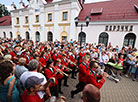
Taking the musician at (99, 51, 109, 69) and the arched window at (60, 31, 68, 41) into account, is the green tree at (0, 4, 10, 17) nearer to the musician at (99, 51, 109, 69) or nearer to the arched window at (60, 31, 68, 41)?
the arched window at (60, 31, 68, 41)

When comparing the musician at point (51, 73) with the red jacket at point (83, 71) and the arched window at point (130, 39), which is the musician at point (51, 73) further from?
the arched window at point (130, 39)

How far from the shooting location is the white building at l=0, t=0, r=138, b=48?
442 inches

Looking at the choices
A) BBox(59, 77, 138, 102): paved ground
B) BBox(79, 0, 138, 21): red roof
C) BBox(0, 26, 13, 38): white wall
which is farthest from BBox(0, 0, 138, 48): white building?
BBox(0, 26, 13, 38): white wall

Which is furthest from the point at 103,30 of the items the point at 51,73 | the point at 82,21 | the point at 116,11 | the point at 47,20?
the point at 51,73

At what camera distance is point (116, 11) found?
12.2 metres

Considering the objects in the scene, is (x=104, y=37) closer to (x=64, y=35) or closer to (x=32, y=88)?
(x=64, y=35)

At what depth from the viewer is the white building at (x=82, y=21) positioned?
11.2 metres

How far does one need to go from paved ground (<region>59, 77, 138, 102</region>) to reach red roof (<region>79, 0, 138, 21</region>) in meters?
9.81

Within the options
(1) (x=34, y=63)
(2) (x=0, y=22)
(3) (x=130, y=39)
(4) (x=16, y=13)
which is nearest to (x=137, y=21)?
(3) (x=130, y=39)

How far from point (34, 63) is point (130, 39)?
13.4 metres

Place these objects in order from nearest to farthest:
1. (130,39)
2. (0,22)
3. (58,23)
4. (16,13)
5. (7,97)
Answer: (7,97) < (130,39) < (58,23) < (16,13) < (0,22)

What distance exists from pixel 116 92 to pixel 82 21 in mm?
11779

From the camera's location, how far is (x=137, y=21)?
A: 1041cm

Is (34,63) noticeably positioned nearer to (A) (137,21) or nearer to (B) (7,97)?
(B) (7,97)
